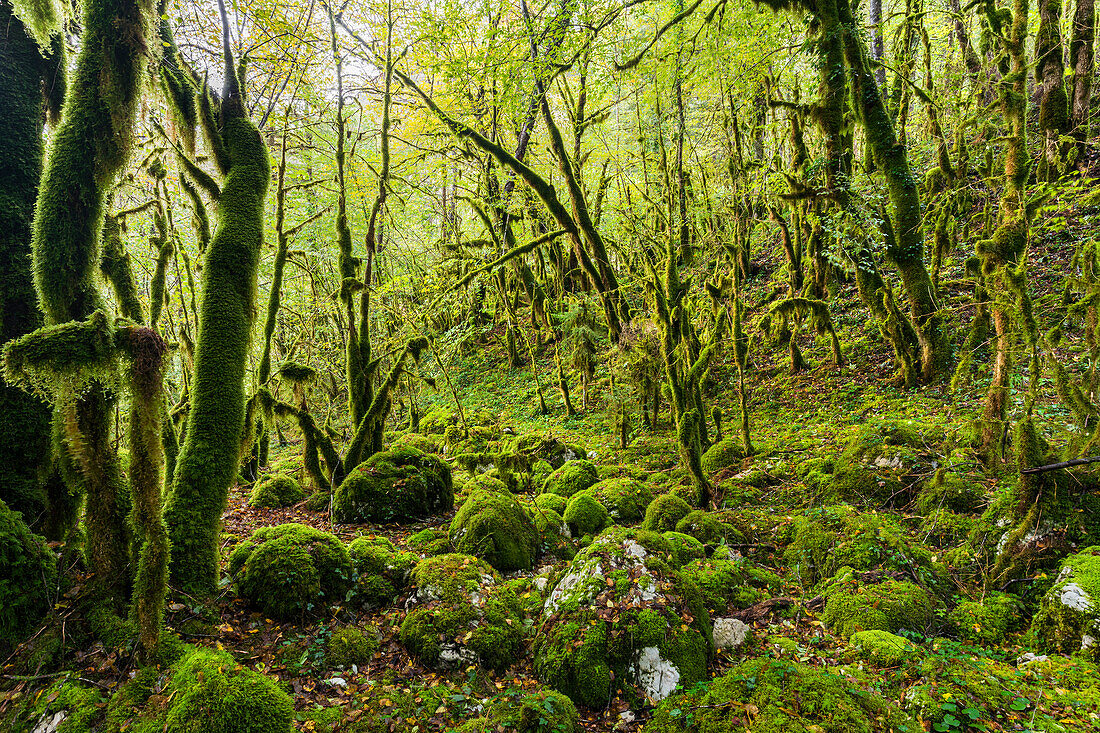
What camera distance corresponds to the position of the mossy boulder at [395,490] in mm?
7414

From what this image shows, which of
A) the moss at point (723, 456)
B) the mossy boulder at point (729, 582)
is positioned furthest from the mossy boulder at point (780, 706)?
the moss at point (723, 456)

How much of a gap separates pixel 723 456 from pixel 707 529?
261 centimetres

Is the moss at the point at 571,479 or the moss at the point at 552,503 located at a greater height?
the moss at the point at 571,479

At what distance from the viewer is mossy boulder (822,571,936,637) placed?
4.36m

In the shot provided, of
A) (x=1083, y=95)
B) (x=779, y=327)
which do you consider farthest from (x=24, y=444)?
(x=1083, y=95)

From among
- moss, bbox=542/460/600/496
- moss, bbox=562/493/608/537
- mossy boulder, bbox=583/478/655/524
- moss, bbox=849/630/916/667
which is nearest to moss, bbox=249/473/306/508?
A: moss, bbox=542/460/600/496

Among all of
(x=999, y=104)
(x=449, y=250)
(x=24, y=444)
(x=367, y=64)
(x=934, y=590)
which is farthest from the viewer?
(x=449, y=250)

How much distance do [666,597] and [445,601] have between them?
7.10 feet

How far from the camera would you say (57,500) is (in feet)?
13.6

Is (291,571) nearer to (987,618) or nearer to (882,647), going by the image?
(882,647)

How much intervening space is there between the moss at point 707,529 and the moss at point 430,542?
3125 millimetres

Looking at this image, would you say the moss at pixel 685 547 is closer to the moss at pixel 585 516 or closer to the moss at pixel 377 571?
the moss at pixel 585 516

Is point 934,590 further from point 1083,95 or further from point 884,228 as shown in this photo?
point 1083,95

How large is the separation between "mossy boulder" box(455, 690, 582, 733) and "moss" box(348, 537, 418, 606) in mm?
1901
